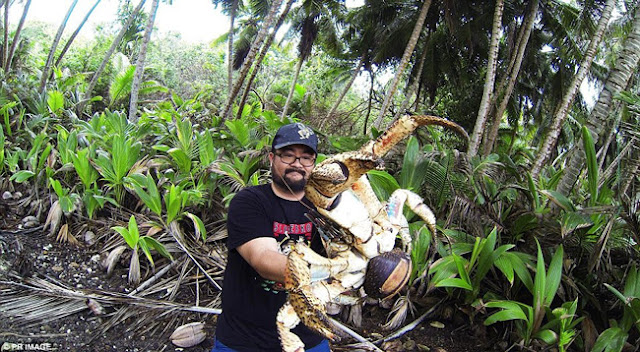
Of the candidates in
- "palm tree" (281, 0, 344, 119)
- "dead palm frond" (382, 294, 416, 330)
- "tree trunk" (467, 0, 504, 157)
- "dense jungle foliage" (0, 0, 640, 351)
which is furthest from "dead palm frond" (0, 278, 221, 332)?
"palm tree" (281, 0, 344, 119)

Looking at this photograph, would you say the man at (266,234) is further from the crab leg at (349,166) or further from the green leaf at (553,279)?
the green leaf at (553,279)

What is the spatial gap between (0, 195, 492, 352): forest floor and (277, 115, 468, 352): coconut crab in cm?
206

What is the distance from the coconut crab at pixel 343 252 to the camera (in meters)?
1.00

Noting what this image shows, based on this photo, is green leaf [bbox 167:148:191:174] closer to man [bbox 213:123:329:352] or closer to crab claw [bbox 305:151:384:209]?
man [bbox 213:123:329:352]

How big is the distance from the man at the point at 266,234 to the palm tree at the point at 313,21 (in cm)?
1097

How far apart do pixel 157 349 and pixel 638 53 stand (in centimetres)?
499

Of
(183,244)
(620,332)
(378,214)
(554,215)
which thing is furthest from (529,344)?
(183,244)

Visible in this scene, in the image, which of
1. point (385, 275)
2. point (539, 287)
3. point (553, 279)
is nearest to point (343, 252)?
point (385, 275)

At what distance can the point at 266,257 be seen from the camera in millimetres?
1257

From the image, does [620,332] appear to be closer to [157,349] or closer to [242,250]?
[242,250]

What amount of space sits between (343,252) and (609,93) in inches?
166

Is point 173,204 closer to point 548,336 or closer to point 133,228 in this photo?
point 133,228

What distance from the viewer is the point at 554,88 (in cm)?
1327

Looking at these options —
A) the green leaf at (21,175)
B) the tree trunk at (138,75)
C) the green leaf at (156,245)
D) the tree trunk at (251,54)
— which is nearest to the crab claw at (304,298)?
the green leaf at (156,245)
